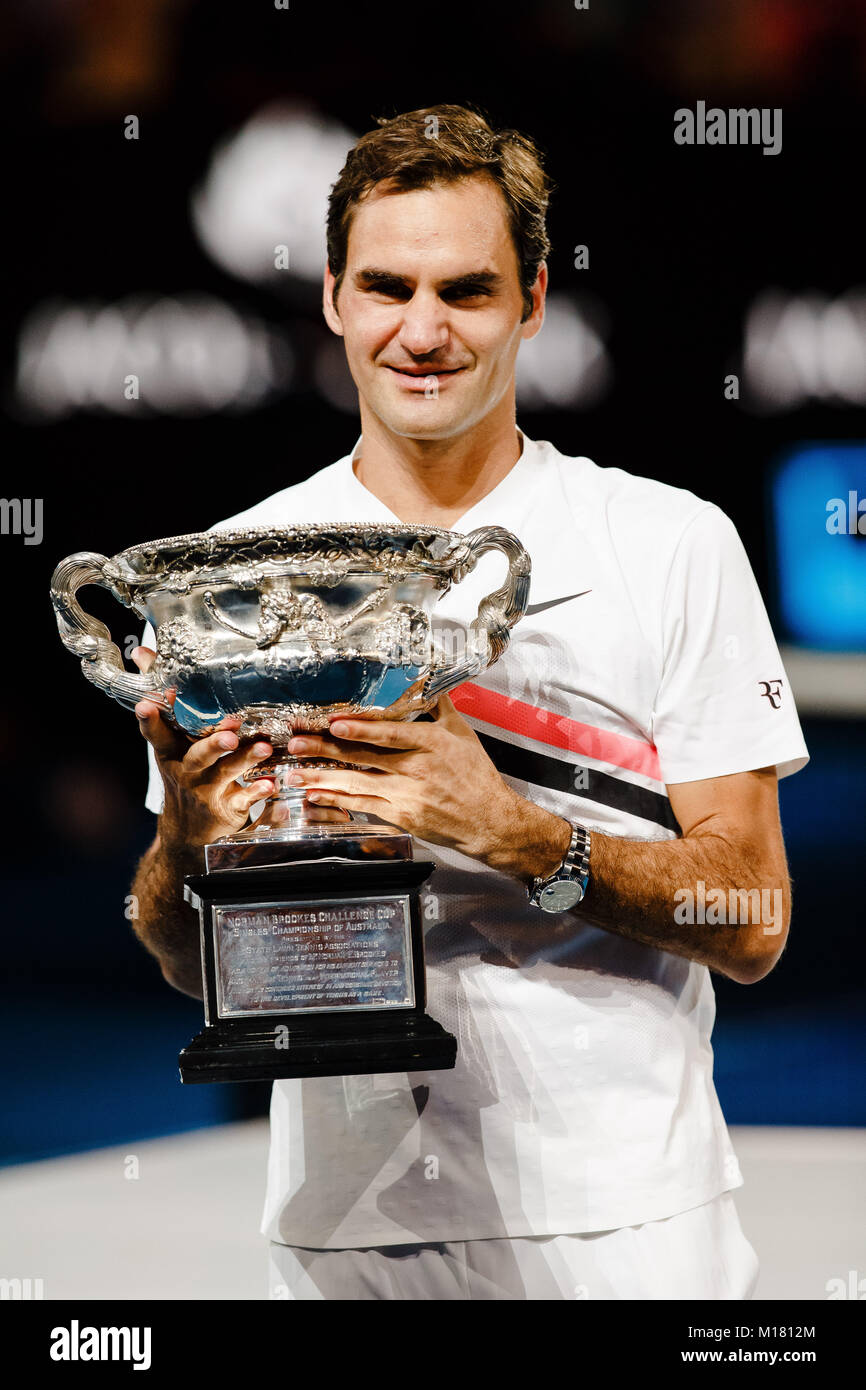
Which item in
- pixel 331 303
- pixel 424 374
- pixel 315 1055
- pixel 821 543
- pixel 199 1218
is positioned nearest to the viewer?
pixel 315 1055

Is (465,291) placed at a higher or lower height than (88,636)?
higher

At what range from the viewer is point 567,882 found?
1690mm

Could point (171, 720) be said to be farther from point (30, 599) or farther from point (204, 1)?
point (204, 1)

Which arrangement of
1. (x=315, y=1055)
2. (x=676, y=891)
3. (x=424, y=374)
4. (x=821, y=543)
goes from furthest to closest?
(x=821, y=543), (x=424, y=374), (x=676, y=891), (x=315, y=1055)

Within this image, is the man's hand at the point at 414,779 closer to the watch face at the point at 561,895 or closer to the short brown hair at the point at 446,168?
the watch face at the point at 561,895

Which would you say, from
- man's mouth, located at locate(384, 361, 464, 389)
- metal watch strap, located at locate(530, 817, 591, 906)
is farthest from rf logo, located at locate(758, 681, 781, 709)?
man's mouth, located at locate(384, 361, 464, 389)

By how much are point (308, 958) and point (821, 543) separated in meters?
1.40

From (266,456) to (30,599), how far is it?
53cm

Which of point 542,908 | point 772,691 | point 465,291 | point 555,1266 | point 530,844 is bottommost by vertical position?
point 555,1266

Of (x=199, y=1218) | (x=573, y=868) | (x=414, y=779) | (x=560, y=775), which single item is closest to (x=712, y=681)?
(x=560, y=775)

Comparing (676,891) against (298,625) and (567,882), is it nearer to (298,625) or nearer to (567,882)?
(567,882)

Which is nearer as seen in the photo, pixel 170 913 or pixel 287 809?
pixel 287 809

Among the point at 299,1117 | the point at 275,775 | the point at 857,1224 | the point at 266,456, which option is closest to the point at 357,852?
the point at 275,775

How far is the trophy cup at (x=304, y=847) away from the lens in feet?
5.01
